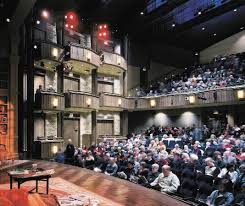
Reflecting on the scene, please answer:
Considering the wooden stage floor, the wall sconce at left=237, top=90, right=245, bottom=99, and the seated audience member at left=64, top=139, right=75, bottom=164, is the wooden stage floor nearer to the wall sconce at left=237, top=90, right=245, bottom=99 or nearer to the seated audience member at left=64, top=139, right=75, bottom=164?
the seated audience member at left=64, top=139, right=75, bottom=164

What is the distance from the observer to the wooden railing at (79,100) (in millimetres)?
18812

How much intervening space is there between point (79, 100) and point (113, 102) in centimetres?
346

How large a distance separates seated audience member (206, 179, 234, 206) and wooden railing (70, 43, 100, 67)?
44.5 ft

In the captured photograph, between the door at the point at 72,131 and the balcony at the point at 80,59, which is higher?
the balcony at the point at 80,59

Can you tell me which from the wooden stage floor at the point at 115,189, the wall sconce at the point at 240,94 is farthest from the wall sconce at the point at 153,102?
the wooden stage floor at the point at 115,189

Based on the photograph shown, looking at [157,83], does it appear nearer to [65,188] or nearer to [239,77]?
[239,77]

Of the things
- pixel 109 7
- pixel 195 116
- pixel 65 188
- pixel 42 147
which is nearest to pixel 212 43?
pixel 195 116

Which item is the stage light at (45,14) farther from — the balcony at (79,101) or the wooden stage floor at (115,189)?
the wooden stage floor at (115,189)

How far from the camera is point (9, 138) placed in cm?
1518

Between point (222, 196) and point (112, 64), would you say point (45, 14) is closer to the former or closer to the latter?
point (112, 64)

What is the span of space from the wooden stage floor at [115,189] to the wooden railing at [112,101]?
36.5 feet

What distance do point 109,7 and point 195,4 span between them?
5263 mm

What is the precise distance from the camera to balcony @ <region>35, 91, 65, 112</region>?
17.0m

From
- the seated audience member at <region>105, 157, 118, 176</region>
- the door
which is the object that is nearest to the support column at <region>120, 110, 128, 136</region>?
the door
